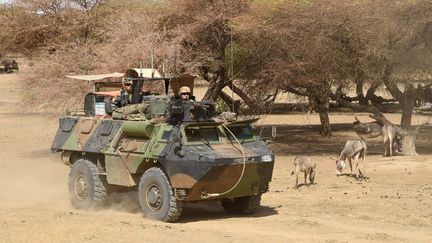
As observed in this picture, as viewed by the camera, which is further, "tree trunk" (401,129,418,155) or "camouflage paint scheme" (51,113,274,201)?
"tree trunk" (401,129,418,155)

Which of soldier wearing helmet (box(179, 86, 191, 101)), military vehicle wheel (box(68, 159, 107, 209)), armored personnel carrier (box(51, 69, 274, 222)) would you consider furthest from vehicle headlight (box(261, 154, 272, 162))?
military vehicle wheel (box(68, 159, 107, 209))

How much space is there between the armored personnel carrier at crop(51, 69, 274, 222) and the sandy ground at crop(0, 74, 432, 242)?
14.3 inches

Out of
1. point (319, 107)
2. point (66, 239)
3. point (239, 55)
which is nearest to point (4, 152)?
point (239, 55)

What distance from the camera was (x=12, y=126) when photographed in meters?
33.7

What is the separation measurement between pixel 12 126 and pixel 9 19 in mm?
7237

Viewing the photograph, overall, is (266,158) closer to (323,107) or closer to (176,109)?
(176,109)

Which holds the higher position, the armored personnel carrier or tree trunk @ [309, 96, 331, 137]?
tree trunk @ [309, 96, 331, 137]

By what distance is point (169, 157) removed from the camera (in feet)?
39.8

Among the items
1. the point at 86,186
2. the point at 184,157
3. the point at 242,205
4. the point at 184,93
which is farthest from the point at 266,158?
the point at 86,186

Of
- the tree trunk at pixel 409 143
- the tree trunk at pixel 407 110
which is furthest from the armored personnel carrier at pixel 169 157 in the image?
the tree trunk at pixel 407 110

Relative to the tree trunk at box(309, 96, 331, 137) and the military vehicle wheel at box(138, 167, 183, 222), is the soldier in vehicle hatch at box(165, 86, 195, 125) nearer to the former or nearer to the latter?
the military vehicle wheel at box(138, 167, 183, 222)

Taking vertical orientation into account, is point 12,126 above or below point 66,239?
above

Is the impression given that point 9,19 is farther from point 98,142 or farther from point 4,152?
point 98,142

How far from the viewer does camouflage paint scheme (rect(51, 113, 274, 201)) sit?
12.0 metres
